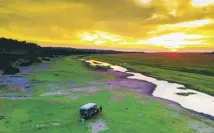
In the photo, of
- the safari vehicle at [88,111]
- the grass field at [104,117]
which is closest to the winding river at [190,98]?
the grass field at [104,117]

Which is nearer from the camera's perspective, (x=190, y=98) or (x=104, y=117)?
(x=104, y=117)

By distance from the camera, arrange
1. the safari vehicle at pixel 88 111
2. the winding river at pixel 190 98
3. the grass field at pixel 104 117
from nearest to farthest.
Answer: the grass field at pixel 104 117, the safari vehicle at pixel 88 111, the winding river at pixel 190 98

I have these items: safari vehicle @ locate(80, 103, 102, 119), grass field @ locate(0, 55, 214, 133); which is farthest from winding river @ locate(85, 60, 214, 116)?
safari vehicle @ locate(80, 103, 102, 119)

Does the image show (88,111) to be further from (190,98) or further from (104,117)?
(190,98)

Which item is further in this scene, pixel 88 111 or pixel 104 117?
pixel 104 117

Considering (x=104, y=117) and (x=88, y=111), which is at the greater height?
(x=88, y=111)

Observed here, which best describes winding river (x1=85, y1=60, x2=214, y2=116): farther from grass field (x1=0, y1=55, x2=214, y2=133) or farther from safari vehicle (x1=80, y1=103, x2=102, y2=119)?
safari vehicle (x1=80, y1=103, x2=102, y2=119)

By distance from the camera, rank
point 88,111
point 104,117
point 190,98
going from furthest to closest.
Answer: point 190,98 → point 104,117 → point 88,111

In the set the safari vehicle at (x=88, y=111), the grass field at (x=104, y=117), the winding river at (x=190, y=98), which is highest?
the safari vehicle at (x=88, y=111)

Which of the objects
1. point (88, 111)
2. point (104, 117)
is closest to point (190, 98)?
point (104, 117)

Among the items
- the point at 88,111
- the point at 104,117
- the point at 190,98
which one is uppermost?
the point at 88,111

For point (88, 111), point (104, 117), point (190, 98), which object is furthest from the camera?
point (190, 98)

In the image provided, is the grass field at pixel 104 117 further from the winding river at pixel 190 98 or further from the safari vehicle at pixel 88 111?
the winding river at pixel 190 98

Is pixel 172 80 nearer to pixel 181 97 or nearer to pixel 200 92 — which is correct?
pixel 200 92
